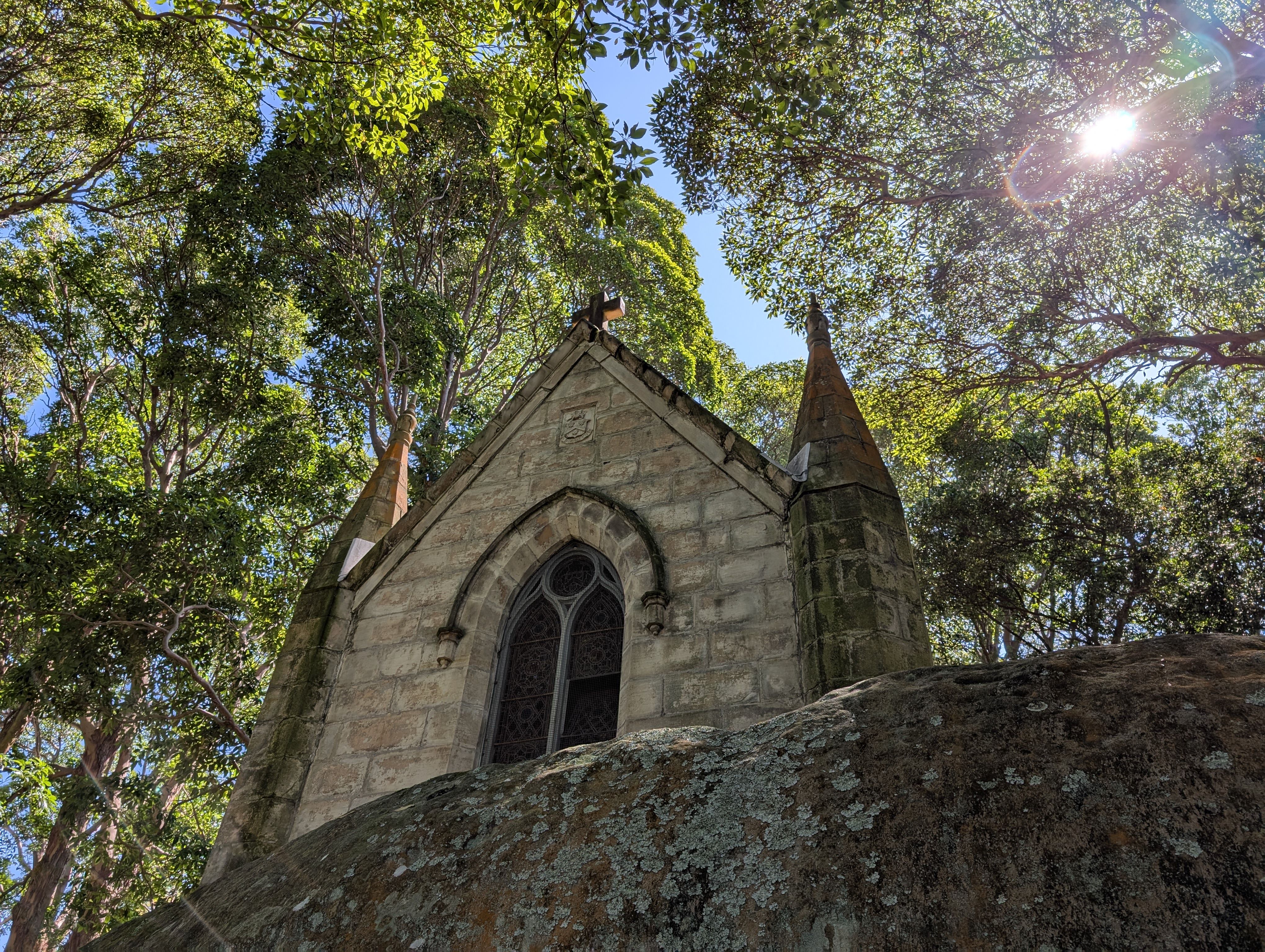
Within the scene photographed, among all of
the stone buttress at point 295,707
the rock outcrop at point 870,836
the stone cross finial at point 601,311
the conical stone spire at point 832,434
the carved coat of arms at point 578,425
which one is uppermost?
the stone cross finial at point 601,311

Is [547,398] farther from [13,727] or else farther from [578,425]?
[13,727]

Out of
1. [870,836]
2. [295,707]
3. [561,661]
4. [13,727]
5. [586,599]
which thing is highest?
[13,727]

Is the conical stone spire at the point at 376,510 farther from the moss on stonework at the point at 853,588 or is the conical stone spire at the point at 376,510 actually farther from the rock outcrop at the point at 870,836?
the rock outcrop at the point at 870,836

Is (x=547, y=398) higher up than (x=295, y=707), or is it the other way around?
(x=547, y=398)

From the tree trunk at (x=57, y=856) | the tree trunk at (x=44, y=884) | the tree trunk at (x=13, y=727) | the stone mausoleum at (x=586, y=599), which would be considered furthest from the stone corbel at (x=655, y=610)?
the tree trunk at (x=13, y=727)

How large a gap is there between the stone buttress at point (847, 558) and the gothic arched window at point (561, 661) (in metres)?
1.79

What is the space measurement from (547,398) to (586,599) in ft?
8.03

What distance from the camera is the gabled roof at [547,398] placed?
6.99 m

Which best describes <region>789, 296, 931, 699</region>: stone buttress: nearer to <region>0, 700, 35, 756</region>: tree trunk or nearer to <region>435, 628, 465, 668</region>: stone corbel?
<region>435, 628, 465, 668</region>: stone corbel

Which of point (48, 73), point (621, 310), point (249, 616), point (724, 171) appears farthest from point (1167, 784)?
point (48, 73)

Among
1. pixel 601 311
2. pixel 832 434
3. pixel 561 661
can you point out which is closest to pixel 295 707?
pixel 561 661

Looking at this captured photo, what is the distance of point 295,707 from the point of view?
23.4ft

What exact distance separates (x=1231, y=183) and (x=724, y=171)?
696cm

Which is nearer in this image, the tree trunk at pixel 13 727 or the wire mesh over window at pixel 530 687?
the wire mesh over window at pixel 530 687
